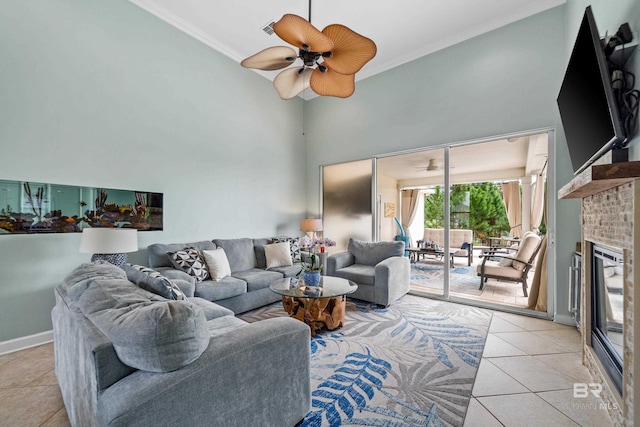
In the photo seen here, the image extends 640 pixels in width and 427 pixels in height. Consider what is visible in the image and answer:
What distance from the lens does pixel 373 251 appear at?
430 centimetres

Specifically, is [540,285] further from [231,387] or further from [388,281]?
[231,387]

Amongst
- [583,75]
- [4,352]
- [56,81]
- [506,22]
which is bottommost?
[4,352]

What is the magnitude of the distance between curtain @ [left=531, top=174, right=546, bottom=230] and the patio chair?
515mm

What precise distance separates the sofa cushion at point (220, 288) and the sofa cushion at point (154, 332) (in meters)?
1.80

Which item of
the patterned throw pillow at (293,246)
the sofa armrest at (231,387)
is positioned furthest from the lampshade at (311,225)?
the sofa armrest at (231,387)

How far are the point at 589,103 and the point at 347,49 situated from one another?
1.72 m

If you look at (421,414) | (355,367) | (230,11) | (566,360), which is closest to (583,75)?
(566,360)

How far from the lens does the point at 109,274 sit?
1679 mm

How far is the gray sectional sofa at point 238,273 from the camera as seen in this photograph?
3.07 meters

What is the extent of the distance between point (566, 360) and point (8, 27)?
5.77 m

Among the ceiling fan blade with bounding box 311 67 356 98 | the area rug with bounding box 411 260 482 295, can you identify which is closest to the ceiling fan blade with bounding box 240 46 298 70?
the ceiling fan blade with bounding box 311 67 356 98

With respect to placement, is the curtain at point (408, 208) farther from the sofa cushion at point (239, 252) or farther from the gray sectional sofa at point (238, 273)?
the sofa cushion at point (239, 252)

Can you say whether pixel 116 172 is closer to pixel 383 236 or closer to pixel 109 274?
pixel 109 274

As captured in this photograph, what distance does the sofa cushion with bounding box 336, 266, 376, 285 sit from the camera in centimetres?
371
